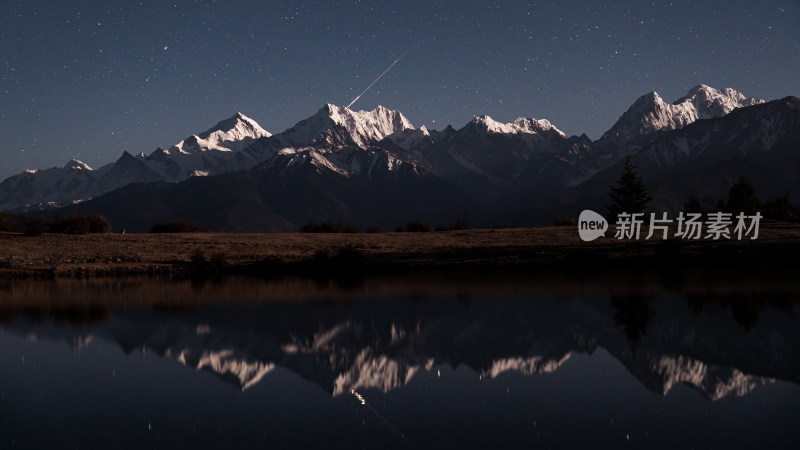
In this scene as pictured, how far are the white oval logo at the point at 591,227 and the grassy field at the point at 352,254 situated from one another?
146 centimetres

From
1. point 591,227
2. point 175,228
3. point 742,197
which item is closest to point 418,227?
point 591,227

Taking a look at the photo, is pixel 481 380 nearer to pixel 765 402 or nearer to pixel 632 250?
pixel 765 402

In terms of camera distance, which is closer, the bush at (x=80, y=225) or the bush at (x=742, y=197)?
the bush at (x=80, y=225)

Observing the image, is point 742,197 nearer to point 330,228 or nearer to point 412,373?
point 330,228

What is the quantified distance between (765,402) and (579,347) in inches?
256

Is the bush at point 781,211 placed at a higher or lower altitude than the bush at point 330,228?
higher

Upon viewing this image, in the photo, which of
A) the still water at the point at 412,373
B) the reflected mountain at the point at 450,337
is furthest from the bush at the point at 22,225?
the reflected mountain at the point at 450,337

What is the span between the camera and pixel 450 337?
71.9 feet

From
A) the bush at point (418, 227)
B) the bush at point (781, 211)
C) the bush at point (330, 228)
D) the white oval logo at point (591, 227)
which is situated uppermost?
the bush at point (781, 211)

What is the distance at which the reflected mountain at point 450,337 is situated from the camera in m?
16.9

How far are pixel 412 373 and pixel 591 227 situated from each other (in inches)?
2454

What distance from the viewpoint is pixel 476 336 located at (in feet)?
71.7

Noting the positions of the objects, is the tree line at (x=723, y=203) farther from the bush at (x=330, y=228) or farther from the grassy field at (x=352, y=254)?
the bush at (x=330, y=228)

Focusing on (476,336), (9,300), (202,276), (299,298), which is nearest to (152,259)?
(202,276)
